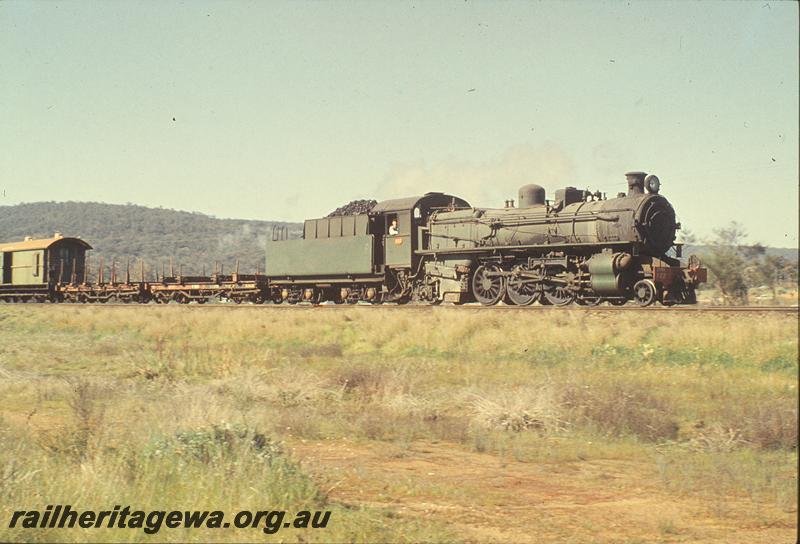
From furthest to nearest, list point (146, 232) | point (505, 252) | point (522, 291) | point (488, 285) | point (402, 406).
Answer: point (146, 232)
point (488, 285)
point (505, 252)
point (522, 291)
point (402, 406)

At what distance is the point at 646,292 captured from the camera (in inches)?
856

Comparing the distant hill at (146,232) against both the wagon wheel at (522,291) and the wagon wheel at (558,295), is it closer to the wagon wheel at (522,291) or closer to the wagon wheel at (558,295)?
the wagon wheel at (522,291)

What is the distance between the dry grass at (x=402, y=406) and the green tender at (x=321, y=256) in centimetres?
515

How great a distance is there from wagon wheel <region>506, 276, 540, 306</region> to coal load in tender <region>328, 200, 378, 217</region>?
989cm

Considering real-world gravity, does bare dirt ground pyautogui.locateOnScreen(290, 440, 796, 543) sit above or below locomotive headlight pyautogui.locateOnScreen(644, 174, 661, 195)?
below

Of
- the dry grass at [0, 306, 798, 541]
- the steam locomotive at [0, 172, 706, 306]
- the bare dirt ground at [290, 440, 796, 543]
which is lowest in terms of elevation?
the bare dirt ground at [290, 440, 796, 543]

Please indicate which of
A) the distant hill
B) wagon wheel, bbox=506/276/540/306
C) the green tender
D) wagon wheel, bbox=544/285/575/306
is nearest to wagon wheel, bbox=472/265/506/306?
wagon wheel, bbox=506/276/540/306

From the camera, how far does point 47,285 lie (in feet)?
157

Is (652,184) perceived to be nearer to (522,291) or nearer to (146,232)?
(522,291)

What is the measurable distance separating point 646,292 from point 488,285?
5.65 meters

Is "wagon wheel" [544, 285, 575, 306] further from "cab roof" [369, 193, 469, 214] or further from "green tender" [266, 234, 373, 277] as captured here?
"green tender" [266, 234, 373, 277]

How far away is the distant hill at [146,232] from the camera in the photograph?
354 feet

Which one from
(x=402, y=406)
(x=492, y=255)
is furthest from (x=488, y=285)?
(x=402, y=406)

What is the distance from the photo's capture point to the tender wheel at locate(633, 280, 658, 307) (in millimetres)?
21312
